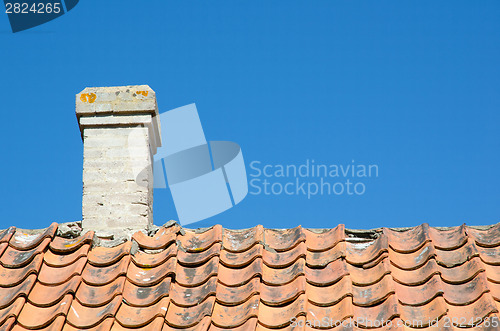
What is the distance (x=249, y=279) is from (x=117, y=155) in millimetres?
2073

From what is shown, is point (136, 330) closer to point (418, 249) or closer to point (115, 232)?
point (115, 232)

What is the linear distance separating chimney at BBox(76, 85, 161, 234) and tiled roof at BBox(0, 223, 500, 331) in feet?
1.53

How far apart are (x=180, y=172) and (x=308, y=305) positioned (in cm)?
256

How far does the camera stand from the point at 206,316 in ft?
14.9

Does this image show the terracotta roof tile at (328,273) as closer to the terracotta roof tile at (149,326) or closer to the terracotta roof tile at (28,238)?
the terracotta roof tile at (149,326)

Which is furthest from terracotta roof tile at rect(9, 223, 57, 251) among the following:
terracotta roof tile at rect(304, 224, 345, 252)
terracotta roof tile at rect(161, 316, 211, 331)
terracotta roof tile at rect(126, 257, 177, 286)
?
terracotta roof tile at rect(304, 224, 345, 252)

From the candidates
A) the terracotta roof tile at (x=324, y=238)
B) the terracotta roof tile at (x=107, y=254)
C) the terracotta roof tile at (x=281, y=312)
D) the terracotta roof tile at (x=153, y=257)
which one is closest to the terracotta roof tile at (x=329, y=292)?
the terracotta roof tile at (x=281, y=312)

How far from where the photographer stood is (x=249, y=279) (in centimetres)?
502


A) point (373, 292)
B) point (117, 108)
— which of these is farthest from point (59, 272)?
point (373, 292)

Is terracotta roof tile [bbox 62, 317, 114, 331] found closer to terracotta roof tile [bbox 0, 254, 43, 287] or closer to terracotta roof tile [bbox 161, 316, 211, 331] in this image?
terracotta roof tile [bbox 161, 316, 211, 331]

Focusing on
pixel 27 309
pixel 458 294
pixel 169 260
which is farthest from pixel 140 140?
pixel 458 294

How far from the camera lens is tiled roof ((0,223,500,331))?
460 centimetres

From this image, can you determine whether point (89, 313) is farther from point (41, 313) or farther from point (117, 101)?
point (117, 101)

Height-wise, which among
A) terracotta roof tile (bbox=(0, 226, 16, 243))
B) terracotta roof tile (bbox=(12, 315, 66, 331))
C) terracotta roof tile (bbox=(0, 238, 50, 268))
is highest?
terracotta roof tile (bbox=(0, 226, 16, 243))
